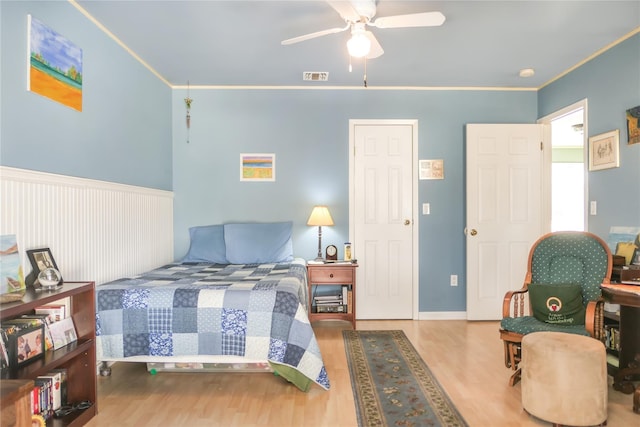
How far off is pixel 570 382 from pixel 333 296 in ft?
7.21

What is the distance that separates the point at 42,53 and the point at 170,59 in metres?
1.28

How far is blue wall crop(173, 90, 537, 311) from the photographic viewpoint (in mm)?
4078

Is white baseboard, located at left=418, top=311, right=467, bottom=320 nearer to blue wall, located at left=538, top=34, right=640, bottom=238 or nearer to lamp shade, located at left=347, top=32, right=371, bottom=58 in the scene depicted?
blue wall, located at left=538, top=34, right=640, bottom=238

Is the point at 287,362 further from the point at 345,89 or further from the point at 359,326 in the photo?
the point at 345,89

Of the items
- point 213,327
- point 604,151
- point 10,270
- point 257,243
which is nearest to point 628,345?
point 604,151

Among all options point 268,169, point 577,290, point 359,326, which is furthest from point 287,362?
point 268,169

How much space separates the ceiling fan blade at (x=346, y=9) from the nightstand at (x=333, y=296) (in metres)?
2.16

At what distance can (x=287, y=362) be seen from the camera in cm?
232

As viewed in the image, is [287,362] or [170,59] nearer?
[287,362]

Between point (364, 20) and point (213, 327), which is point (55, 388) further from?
point (364, 20)

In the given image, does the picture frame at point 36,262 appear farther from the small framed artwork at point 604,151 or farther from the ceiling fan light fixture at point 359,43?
the small framed artwork at point 604,151

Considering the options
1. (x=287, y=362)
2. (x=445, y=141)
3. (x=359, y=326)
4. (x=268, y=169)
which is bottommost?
(x=359, y=326)

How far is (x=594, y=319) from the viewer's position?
2311 mm

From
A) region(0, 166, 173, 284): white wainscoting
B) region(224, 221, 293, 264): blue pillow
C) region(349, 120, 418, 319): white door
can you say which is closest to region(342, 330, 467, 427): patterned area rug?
region(349, 120, 418, 319): white door
